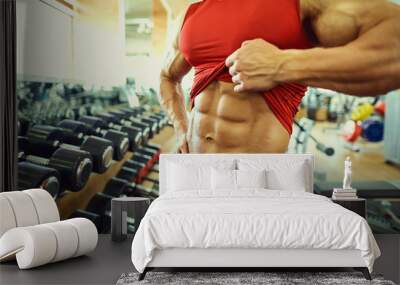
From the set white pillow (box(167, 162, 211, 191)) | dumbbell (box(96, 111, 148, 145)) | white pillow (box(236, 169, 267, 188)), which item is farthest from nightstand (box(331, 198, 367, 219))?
dumbbell (box(96, 111, 148, 145))

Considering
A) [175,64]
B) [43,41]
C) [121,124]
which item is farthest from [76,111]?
[175,64]

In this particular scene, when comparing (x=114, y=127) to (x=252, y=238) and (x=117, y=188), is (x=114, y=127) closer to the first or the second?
(x=117, y=188)

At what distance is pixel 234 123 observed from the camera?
6766mm

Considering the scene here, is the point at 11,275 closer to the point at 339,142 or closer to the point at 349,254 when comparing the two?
the point at 349,254

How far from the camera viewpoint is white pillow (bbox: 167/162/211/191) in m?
6.48

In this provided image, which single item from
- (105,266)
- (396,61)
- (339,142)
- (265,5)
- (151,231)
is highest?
(265,5)

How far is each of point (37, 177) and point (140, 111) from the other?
1.36m

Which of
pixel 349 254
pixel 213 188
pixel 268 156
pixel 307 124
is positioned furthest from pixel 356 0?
pixel 349 254

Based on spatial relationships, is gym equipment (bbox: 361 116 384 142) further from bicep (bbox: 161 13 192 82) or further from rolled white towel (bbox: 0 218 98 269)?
rolled white towel (bbox: 0 218 98 269)

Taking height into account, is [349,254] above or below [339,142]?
below

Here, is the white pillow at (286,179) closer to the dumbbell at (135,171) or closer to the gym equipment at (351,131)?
→ the gym equipment at (351,131)

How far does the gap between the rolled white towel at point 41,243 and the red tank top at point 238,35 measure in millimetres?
2164

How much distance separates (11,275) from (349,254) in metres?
2.59

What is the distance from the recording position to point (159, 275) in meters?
5.06
